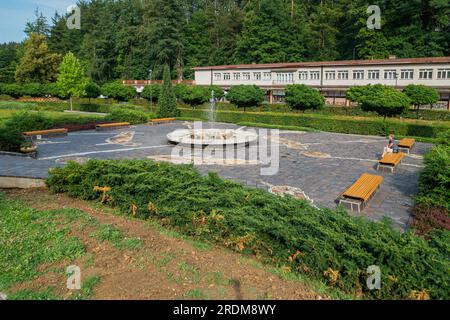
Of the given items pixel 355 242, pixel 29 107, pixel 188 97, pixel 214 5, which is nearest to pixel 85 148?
pixel 355 242

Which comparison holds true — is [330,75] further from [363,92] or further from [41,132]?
[41,132]

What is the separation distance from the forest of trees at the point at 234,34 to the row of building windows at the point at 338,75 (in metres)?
8.90

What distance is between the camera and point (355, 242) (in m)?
5.42

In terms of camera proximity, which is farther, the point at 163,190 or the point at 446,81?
the point at 446,81

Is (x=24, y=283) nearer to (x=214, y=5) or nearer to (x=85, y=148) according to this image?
(x=85, y=148)

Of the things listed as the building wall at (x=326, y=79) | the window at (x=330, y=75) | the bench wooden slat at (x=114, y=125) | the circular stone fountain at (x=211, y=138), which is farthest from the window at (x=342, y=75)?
the bench wooden slat at (x=114, y=125)

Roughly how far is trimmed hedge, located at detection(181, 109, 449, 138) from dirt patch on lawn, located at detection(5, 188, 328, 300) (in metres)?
19.8

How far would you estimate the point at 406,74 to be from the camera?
35.8 m

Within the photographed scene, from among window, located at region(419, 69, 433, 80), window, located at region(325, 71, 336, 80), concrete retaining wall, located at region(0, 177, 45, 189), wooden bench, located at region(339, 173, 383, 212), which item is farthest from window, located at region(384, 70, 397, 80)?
concrete retaining wall, located at region(0, 177, 45, 189)

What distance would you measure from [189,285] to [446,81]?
3671 centimetres

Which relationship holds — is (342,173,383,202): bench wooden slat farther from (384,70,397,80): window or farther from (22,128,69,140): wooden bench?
(384,70,397,80): window

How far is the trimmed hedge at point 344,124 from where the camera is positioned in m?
22.7

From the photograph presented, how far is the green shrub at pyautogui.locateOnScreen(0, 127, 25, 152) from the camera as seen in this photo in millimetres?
14569
